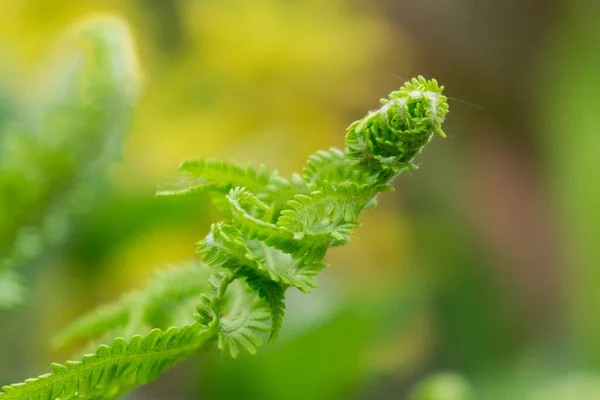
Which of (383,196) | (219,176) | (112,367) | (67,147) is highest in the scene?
(383,196)

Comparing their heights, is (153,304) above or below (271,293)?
above

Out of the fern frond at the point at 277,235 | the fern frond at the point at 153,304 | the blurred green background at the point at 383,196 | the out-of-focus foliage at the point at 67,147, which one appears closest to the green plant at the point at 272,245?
the fern frond at the point at 277,235

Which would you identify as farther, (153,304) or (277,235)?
(153,304)

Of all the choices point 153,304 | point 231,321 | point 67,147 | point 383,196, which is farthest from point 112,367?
point 383,196

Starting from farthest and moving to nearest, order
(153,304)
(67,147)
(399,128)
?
(67,147)
(153,304)
(399,128)

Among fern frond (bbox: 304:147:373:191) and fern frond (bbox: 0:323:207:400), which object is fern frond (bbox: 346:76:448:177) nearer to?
fern frond (bbox: 304:147:373:191)

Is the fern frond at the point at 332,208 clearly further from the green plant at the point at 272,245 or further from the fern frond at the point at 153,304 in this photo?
the fern frond at the point at 153,304

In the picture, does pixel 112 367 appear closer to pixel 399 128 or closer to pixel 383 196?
pixel 399 128
